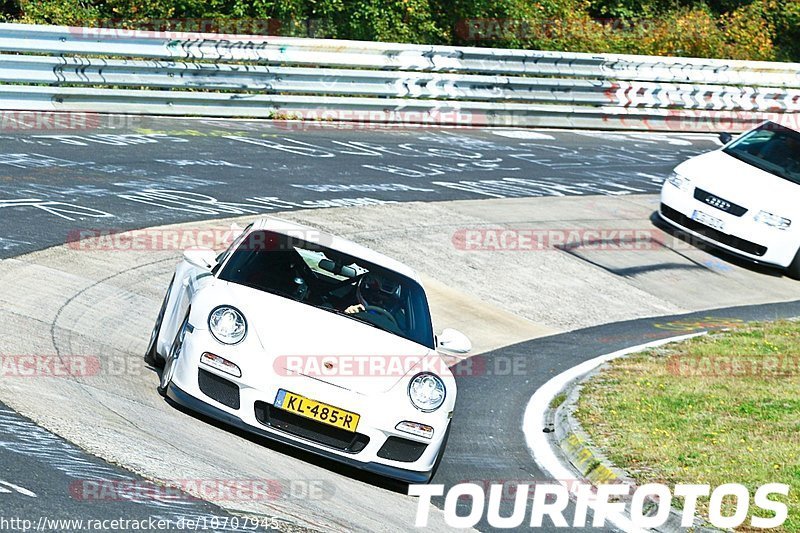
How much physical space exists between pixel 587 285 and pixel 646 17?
63.7ft

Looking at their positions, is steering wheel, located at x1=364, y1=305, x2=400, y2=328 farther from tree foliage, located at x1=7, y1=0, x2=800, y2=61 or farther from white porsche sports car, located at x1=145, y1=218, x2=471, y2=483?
tree foliage, located at x1=7, y1=0, x2=800, y2=61

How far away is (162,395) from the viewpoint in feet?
25.9

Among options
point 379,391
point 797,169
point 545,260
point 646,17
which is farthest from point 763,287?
point 646,17

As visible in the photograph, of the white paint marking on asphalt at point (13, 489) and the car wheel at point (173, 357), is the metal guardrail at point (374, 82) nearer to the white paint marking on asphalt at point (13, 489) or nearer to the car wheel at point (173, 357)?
the car wheel at point (173, 357)

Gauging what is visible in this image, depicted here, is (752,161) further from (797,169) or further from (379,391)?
(379,391)

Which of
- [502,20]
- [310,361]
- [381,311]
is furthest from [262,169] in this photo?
[502,20]

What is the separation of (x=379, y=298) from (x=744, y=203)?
Result: 28.6ft

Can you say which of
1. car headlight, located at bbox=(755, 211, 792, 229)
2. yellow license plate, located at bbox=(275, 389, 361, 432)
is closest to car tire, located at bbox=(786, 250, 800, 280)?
car headlight, located at bbox=(755, 211, 792, 229)

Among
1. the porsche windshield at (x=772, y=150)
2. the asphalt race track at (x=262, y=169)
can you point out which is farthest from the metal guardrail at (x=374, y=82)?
the porsche windshield at (x=772, y=150)

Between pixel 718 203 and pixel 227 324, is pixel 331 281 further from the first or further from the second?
pixel 718 203

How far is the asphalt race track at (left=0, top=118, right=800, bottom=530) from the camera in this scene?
641 cm

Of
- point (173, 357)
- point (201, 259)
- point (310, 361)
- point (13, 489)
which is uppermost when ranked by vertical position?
point (201, 259)

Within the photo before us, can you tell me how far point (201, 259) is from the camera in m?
8.19

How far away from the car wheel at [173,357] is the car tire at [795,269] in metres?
10.3
